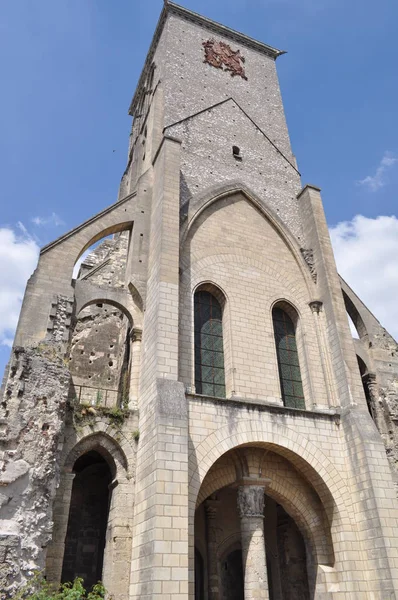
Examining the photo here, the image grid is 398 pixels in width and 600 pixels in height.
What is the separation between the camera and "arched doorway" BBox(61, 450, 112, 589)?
1174cm

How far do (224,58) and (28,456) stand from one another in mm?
18246

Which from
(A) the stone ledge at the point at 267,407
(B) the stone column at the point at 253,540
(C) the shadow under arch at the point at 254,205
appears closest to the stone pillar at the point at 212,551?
(B) the stone column at the point at 253,540

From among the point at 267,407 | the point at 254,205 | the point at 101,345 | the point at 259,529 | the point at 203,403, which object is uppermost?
the point at 254,205

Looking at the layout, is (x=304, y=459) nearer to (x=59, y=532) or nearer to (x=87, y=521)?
(x=59, y=532)

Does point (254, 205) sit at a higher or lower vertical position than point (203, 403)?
higher

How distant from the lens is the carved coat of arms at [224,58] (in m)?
20.1

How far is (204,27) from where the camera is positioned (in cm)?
2141

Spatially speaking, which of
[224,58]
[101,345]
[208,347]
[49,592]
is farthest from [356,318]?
[224,58]

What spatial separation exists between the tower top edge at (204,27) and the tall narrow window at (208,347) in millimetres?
14357

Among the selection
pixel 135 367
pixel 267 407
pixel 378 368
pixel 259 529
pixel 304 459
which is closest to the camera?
pixel 259 529

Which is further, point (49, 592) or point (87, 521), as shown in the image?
point (87, 521)

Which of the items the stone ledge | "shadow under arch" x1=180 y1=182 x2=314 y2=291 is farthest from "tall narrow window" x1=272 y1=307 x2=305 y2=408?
"shadow under arch" x1=180 y1=182 x2=314 y2=291

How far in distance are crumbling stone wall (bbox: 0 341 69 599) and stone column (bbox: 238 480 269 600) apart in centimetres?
397

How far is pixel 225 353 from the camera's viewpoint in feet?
39.1
